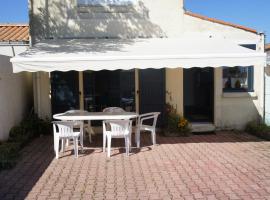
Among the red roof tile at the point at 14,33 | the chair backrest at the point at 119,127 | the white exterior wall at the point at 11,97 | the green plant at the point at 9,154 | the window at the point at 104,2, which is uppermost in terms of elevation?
the window at the point at 104,2

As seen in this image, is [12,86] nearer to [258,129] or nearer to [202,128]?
[202,128]

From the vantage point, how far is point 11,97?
Answer: 1497cm

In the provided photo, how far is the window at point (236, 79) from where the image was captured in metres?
17.2

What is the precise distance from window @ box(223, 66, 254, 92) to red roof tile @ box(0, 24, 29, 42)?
10571 mm

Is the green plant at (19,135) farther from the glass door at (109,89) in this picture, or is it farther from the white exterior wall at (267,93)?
the white exterior wall at (267,93)

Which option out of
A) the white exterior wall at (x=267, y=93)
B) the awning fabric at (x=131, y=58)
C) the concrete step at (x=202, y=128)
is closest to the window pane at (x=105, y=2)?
the awning fabric at (x=131, y=58)

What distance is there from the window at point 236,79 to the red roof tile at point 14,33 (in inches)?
416

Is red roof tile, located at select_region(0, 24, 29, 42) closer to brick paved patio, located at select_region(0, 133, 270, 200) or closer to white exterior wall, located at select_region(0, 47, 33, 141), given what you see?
white exterior wall, located at select_region(0, 47, 33, 141)

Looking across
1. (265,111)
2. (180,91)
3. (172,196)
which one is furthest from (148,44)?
(172,196)

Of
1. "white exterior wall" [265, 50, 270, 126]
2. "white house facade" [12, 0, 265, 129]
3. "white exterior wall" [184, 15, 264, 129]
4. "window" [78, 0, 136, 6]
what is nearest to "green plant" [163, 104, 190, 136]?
"white house facade" [12, 0, 265, 129]

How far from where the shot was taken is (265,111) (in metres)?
16.9

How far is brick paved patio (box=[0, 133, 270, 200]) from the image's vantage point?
27.8 ft

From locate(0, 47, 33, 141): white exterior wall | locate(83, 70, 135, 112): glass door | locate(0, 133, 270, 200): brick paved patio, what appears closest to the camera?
locate(0, 133, 270, 200): brick paved patio

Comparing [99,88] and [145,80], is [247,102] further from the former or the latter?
[99,88]
